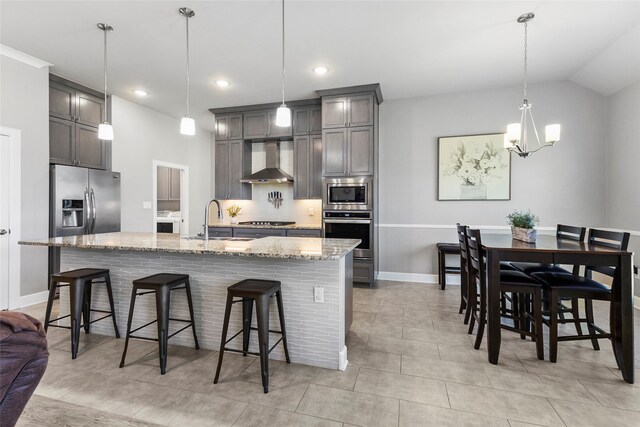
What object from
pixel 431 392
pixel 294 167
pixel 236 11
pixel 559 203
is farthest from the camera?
pixel 294 167

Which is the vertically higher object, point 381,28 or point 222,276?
point 381,28

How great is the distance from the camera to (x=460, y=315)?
3344 mm

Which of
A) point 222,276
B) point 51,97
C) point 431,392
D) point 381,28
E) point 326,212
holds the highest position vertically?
point 381,28

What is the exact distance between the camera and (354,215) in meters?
4.48

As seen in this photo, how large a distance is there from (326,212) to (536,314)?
113 inches

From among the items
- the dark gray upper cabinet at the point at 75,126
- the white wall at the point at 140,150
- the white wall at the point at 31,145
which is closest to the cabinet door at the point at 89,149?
the dark gray upper cabinet at the point at 75,126

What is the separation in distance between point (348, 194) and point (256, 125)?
6.87ft

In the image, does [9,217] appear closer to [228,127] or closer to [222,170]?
[222,170]

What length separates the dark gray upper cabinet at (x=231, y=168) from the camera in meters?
5.34

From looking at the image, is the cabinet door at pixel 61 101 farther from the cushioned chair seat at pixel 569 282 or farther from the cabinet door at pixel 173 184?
the cushioned chair seat at pixel 569 282

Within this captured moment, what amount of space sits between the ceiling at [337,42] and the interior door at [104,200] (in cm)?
130

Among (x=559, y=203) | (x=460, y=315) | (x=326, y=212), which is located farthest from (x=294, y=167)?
(x=559, y=203)

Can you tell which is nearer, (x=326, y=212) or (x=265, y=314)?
(x=265, y=314)

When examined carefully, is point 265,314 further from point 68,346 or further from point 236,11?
point 236,11
